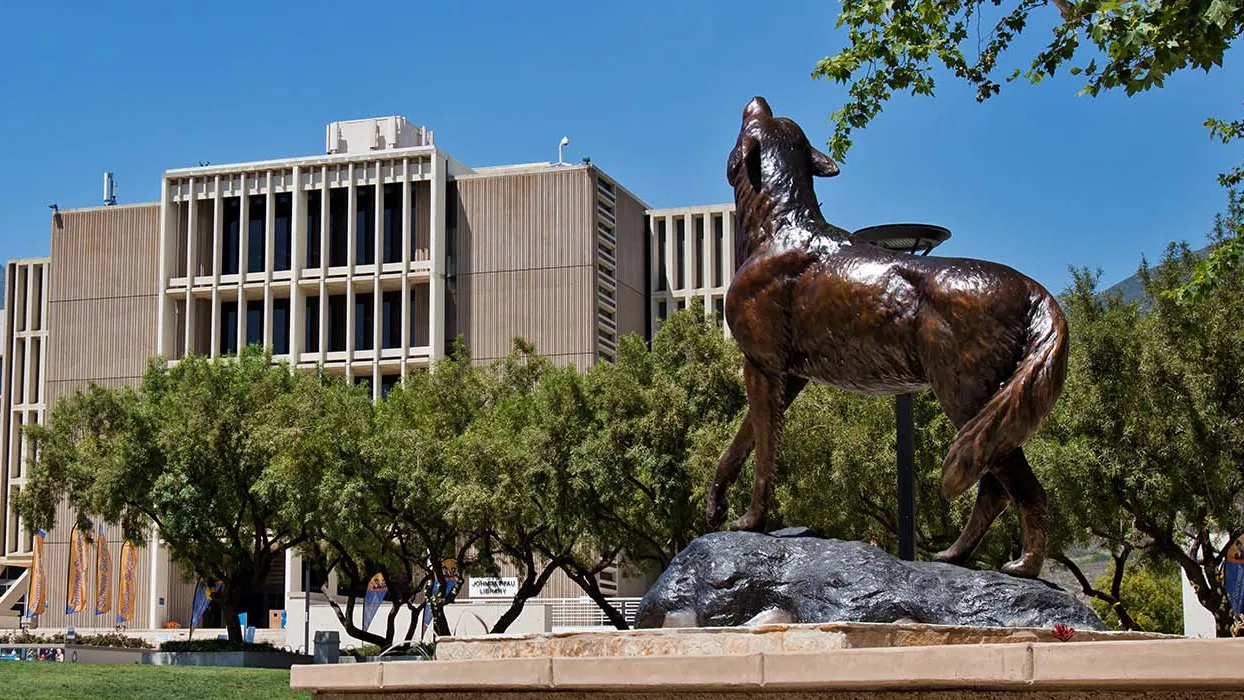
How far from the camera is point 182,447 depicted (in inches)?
1393

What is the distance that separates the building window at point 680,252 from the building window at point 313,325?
15506mm

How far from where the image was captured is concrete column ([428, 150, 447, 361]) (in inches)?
2357

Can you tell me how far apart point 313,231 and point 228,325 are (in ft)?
18.1

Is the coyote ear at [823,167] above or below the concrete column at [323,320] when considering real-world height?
below

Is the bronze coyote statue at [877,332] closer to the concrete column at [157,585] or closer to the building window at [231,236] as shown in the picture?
the concrete column at [157,585]

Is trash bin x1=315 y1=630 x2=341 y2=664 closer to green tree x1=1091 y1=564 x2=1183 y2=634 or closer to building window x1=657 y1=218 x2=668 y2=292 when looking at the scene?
green tree x1=1091 y1=564 x2=1183 y2=634

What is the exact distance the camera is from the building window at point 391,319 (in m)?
61.8

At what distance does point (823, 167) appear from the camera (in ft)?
32.8

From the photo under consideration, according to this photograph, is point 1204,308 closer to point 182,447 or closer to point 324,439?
point 324,439

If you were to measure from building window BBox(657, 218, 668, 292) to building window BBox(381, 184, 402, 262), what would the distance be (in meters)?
11.9

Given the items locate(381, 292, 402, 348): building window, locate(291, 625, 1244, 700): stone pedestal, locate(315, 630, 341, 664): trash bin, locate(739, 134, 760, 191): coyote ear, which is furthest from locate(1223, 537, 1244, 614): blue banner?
locate(381, 292, 402, 348): building window

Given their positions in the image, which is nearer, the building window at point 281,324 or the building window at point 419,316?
the building window at point 419,316

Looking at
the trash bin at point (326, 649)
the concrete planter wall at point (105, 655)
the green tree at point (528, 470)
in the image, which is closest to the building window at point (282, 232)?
the concrete planter wall at point (105, 655)

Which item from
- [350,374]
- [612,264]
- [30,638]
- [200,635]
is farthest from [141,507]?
[612,264]
